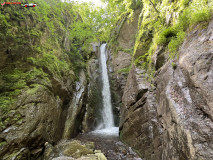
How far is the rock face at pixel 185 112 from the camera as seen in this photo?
8.72 ft

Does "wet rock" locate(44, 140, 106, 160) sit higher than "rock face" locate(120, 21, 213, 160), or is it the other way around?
"rock face" locate(120, 21, 213, 160)

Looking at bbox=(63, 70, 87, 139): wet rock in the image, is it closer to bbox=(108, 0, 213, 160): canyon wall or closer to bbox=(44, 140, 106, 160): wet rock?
bbox=(44, 140, 106, 160): wet rock

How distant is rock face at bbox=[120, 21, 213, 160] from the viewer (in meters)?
2.66

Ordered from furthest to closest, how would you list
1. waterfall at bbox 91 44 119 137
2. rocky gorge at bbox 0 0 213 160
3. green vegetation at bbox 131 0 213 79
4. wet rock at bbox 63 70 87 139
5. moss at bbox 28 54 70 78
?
waterfall at bbox 91 44 119 137, wet rock at bbox 63 70 87 139, moss at bbox 28 54 70 78, green vegetation at bbox 131 0 213 79, rocky gorge at bbox 0 0 213 160

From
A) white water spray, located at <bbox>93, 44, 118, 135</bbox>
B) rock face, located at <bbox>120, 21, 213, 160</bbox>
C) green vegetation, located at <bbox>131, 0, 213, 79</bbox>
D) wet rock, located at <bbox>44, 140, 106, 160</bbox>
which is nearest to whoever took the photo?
rock face, located at <bbox>120, 21, 213, 160</bbox>

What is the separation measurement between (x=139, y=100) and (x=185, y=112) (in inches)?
134

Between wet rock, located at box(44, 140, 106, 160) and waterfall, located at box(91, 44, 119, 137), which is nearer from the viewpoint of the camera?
wet rock, located at box(44, 140, 106, 160)

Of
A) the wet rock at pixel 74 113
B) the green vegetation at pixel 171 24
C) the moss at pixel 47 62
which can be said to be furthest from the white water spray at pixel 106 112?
the green vegetation at pixel 171 24

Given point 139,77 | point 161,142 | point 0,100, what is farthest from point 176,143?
point 0,100

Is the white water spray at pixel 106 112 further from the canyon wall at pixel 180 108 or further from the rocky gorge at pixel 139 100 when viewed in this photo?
the canyon wall at pixel 180 108

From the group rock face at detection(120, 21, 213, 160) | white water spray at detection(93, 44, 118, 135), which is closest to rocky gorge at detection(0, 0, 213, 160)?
rock face at detection(120, 21, 213, 160)

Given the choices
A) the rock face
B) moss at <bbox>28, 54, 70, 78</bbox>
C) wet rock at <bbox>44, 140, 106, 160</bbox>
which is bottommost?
wet rock at <bbox>44, 140, 106, 160</bbox>

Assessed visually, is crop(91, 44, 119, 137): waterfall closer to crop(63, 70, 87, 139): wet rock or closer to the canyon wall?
crop(63, 70, 87, 139): wet rock

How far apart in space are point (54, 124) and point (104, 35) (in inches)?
560
